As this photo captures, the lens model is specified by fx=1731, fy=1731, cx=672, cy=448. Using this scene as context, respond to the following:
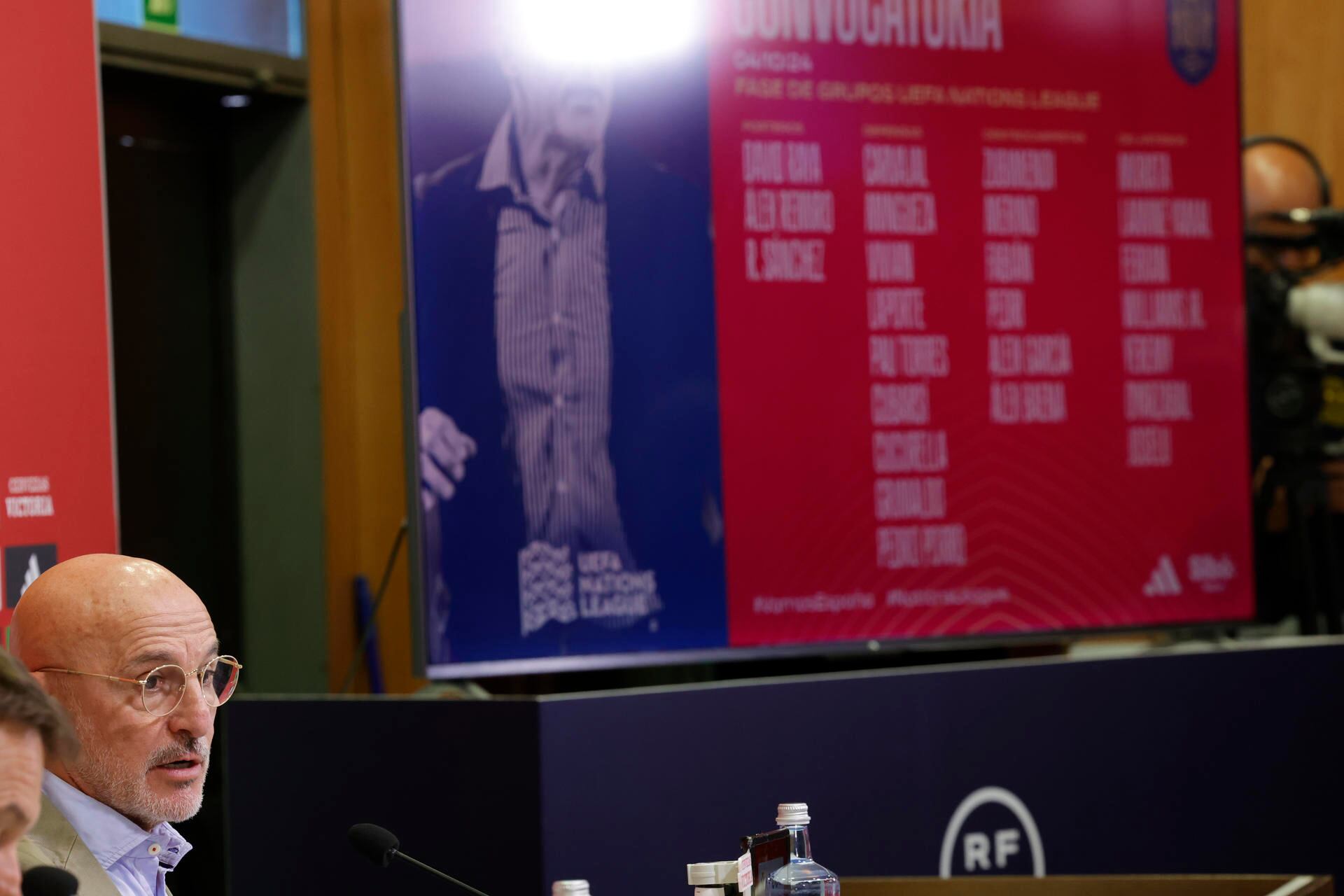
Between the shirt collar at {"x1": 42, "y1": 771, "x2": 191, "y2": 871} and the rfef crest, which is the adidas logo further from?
the shirt collar at {"x1": 42, "y1": 771, "x2": 191, "y2": 871}

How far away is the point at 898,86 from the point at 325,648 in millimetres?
2007

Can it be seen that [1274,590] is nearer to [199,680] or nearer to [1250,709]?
[1250,709]

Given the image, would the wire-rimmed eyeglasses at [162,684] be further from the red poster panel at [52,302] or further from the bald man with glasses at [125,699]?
the red poster panel at [52,302]

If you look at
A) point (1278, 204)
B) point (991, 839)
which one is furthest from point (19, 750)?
point (1278, 204)

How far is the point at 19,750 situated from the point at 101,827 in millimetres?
1014

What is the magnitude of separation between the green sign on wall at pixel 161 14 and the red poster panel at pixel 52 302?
46.5 inches

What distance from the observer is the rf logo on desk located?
391cm

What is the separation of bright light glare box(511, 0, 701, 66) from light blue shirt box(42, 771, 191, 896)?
2161 mm

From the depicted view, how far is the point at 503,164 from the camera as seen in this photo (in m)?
3.78

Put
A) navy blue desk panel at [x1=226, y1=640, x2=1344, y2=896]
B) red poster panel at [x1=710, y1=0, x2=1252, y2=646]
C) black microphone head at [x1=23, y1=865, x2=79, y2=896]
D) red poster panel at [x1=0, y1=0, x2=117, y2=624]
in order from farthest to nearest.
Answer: red poster panel at [x1=710, y1=0, x2=1252, y2=646]
navy blue desk panel at [x1=226, y1=640, x2=1344, y2=896]
red poster panel at [x1=0, y1=0, x2=117, y2=624]
black microphone head at [x1=23, y1=865, x2=79, y2=896]

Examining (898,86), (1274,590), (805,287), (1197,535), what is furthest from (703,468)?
(1274,590)

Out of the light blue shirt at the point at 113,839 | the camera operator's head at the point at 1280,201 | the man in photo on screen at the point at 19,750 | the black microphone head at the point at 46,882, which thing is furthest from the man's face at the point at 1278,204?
the man in photo on screen at the point at 19,750

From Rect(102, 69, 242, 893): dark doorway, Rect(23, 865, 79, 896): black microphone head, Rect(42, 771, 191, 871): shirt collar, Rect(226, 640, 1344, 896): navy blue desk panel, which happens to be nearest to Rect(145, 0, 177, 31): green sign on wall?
Rect(102, 69, 242, 893): dark doorway

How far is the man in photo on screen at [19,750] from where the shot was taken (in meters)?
1.15
